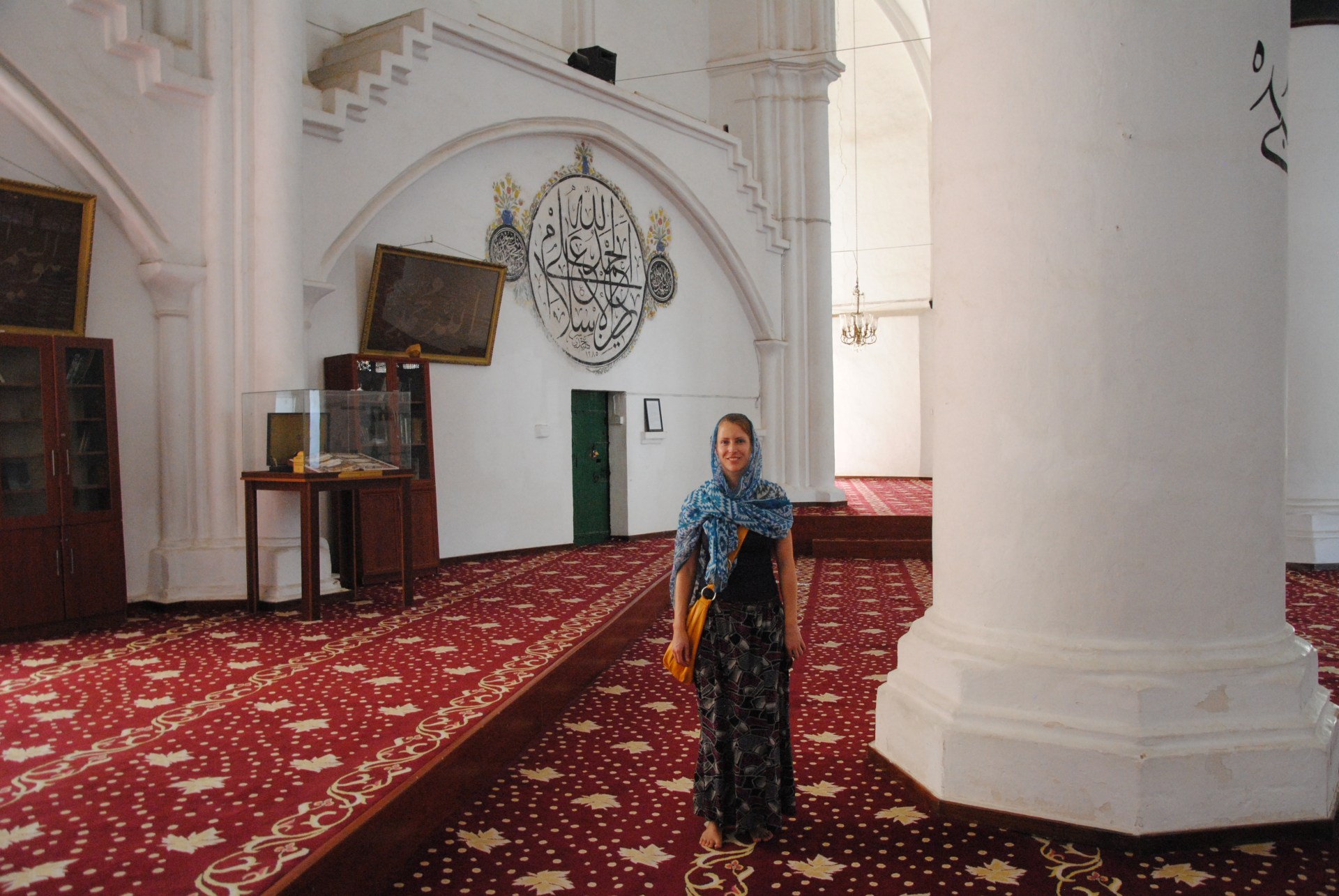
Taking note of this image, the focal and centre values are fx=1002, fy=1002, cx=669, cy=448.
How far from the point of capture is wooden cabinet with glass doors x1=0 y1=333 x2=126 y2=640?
5.17 meters

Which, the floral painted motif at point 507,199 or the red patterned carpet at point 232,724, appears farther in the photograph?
the floral painted motif at point 507,199

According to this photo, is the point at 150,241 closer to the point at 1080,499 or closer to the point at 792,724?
the point at 792,724

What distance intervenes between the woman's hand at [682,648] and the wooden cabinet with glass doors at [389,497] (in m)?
4.14

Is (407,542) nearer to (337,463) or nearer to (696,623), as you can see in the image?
(337,463)

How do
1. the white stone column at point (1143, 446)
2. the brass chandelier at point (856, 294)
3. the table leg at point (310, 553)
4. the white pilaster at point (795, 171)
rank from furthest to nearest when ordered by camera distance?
1. the brass chandelier at point (856, 294)
2. the white pilaster at point (795, 171)
3. the table leg at point (310, 553)
4. the white stone column at point (1143, 446)

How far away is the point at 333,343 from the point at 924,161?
14.4 meters

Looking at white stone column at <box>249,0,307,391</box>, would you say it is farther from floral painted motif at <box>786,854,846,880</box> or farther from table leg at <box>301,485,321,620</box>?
floral painted motif at <box>786,854,846,880</box>

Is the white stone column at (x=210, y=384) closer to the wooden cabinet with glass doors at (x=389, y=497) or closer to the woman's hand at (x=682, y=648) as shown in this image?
the wooden cabinet with glass doors at (x=389, y=497)

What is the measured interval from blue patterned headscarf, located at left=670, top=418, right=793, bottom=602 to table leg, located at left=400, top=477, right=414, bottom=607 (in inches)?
153

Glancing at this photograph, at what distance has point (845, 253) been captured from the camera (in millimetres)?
19672

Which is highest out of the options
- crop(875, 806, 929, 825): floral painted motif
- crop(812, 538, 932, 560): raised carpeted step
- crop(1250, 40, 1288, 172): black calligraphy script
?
crop(1250, 40, 1288, 172): black calligraphy script

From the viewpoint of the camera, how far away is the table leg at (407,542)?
20.8ft

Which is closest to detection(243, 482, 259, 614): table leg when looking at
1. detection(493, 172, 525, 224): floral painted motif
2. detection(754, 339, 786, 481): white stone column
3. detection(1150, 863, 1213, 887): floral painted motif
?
detection(493, 172, 525, 224): floral painted motif

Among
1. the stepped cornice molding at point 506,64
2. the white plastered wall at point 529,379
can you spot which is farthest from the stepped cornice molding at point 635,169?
the stepped cornice molding at point 506,64
